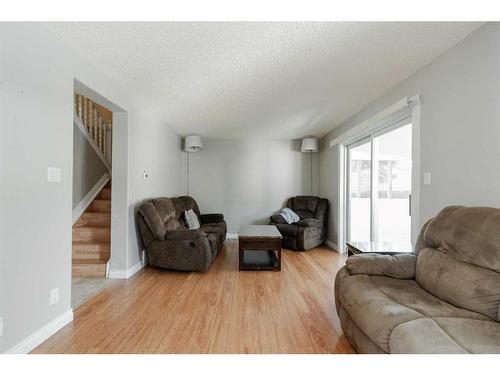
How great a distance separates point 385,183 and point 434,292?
2.06 m

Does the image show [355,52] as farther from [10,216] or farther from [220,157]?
[220,157]

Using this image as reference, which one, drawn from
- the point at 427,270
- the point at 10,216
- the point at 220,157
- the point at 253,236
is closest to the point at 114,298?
the point at 10,216

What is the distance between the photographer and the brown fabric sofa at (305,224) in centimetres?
455

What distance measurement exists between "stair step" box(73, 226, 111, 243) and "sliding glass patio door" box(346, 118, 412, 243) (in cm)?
382

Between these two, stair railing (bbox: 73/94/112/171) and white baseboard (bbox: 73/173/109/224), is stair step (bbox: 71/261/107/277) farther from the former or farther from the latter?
stair railing (bbox: 73/94/112/171)

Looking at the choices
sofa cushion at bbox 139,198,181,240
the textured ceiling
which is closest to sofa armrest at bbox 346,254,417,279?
the textured ceiling

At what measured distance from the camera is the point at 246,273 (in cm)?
329

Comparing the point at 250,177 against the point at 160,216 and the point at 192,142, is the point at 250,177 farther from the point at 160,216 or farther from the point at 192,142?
the point at 160,216

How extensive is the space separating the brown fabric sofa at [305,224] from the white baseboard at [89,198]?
3.31 metres

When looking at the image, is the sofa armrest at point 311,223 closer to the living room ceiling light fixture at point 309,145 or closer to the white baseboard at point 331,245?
the white baseboard at point 331,245

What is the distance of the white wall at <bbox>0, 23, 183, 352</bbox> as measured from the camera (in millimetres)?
1526

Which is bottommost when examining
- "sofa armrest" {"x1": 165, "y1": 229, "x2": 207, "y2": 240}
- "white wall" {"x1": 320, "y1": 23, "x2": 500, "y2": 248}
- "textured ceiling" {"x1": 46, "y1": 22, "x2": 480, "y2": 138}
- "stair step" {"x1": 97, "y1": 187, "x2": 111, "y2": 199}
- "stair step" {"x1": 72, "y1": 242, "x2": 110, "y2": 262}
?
"stair step" {"x1": 72, "y1": 242, "x2": 110, "y2": 262}

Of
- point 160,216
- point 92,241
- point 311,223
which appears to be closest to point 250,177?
point 311,223

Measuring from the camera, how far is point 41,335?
175 cm
